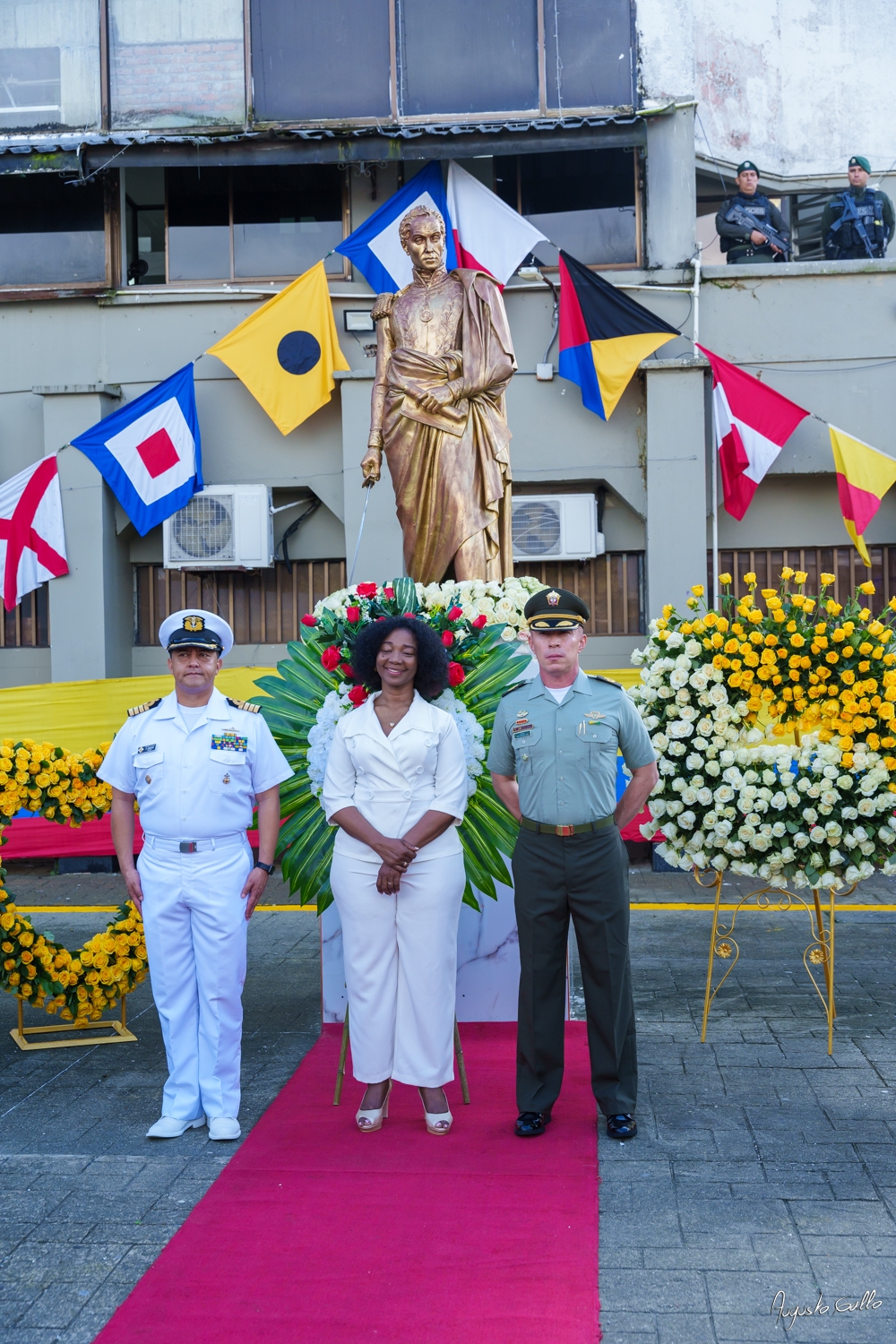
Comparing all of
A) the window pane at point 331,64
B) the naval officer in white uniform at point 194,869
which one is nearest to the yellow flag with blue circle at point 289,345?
the window pane at point 331,64

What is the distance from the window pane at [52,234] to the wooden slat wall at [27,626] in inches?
126

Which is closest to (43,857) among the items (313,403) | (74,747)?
(74,747)

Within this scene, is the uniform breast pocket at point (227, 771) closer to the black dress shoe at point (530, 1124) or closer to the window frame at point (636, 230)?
the black dress shoe at point (530, 1124)

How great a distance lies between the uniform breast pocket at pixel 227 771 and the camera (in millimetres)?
4832

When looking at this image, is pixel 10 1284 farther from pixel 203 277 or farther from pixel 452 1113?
pixel 203 277

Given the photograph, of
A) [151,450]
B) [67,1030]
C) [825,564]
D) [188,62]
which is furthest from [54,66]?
[67,1030]

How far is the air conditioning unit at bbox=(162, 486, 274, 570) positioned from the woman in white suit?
7.68 metres

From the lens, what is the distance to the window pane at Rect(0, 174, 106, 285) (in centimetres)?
1288

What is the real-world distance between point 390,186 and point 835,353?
4.71 meters

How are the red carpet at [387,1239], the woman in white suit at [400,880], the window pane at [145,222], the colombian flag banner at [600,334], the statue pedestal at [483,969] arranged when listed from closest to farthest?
the red carpet at [387,1239] < the woman in white suit at [400,880] < the statue pedestal at [483,969] < the colombian flag banner at [600,334] < the window pane at [145,222]

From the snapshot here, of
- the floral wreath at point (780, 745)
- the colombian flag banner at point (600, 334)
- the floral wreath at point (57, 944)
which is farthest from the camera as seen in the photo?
the colombian flag banner at point (600, 334)

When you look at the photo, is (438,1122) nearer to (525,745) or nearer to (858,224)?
(525,745)

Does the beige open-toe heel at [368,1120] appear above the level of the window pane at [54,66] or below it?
below

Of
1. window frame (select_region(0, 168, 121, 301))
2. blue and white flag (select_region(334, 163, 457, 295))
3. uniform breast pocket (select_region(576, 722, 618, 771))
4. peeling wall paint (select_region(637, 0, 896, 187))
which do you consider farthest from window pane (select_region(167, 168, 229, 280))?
uniform breast pocket (select_region(576, 722, 618, 771))
